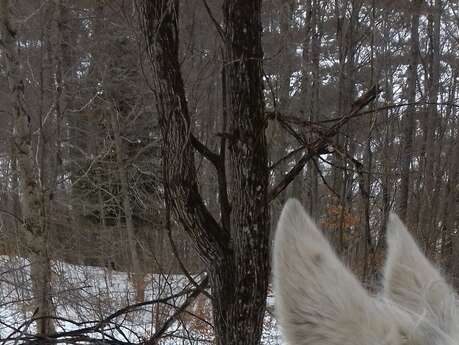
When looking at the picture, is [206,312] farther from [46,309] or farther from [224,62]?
[224,62]

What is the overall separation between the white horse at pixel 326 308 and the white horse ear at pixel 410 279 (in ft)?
0.13

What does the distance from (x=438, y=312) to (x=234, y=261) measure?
1.21 meters

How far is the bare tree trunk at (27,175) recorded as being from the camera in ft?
15.5

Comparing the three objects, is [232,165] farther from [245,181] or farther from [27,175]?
[27,175]

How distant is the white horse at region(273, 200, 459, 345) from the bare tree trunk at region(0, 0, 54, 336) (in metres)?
4.51

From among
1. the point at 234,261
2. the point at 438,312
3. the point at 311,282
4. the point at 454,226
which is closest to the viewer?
the point at 311,282

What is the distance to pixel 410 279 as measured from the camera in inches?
36.0

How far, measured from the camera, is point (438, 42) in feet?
26.7

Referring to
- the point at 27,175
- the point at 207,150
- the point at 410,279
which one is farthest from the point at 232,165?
the point at 27,175

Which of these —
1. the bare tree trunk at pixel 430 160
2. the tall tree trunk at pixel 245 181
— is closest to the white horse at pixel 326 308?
the tall tree trunk at pixel 245 181

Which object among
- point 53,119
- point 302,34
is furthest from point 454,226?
point 53,119

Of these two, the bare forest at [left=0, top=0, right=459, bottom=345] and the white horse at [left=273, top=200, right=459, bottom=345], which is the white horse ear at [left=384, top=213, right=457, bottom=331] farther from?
the bare forest at [left=0, top=0, right=459, bottom=345]

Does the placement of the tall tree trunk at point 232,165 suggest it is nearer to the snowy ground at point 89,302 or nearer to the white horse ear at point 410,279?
the white horse ear at point 410,279

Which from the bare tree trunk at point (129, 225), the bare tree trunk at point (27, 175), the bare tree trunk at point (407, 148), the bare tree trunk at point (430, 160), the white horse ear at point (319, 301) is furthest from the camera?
the bare tree trunk at point (129, 225)
